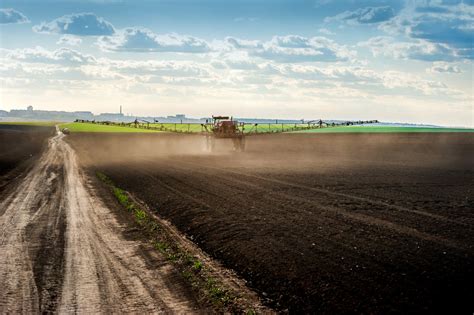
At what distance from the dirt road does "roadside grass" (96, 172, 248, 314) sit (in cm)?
31

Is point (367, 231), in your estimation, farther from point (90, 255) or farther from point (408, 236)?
point (90, 255)

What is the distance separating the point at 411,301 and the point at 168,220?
920 centimetres

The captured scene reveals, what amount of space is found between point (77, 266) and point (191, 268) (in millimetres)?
2564

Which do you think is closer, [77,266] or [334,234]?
[77,266]

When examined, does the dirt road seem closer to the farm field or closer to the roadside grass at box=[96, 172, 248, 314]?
the roadside grass at box=[96, 172, 248, 314]

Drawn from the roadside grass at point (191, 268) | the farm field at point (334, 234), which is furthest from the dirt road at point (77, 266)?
the farm field at point (334, 234)

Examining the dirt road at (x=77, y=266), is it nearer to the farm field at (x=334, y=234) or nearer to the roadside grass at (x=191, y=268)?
the roadside grass at (x=191, y=268)

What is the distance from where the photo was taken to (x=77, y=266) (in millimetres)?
10797

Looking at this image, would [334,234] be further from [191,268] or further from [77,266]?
[77,266]

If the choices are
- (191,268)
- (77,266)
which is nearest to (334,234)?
(191,268)

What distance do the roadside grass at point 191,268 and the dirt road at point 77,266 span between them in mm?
315

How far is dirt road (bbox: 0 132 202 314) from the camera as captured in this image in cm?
865

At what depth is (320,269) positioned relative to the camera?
10.6 meters

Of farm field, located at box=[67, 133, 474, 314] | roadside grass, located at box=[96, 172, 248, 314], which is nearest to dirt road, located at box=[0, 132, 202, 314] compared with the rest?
roadside grass, located at box=[96, 172, 248, 314]
